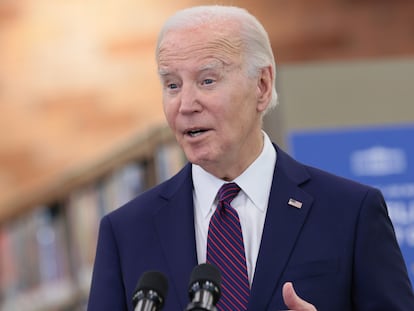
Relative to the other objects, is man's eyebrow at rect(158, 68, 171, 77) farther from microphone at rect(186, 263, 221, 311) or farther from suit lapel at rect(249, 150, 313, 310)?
microphone at rect(186, 263, 221, 311)

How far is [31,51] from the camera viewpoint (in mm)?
7180

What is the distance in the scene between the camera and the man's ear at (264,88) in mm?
2088

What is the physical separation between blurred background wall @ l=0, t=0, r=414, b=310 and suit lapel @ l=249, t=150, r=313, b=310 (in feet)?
8.44

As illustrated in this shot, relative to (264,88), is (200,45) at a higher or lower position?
higher

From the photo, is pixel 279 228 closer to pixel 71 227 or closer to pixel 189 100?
pixel 189 100

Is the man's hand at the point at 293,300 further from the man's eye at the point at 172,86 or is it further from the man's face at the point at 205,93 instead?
the man's eye at the point at 172,86

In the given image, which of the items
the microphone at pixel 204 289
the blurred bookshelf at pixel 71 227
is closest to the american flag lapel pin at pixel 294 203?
the microphone at pixel 204 289

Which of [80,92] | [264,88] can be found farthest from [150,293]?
[80,92]

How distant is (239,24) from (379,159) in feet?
5.41

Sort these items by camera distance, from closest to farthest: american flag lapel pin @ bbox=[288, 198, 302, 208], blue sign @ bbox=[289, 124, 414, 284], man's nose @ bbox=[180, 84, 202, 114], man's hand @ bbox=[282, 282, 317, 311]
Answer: man's hand @ bbox=[282, 282, 317, 311] < man's nose @ bbox=[180, 84, 202, 114] < american flag lapel pin @ bbox=[288, 198, 302, 208] < blue sign @ bbox=[289, 124, 414, 284]

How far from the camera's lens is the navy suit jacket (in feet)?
6.47

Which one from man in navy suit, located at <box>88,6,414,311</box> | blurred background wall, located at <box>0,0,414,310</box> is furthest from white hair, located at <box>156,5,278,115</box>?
blurred background wall, located at <box>0,0,414,310</box>

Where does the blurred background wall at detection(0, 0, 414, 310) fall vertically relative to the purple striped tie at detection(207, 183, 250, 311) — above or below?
below

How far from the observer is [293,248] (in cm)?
202
